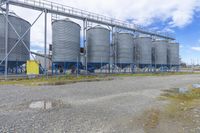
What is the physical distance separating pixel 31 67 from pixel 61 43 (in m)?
5.64

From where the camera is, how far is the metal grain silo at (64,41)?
23.5 meters

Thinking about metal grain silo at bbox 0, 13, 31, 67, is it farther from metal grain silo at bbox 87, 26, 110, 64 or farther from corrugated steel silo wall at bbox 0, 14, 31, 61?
metal grain silo at bbox 87, 26, 110, 64

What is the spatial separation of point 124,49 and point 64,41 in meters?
13.4

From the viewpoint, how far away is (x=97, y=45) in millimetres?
27875

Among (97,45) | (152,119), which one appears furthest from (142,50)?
(152,119)

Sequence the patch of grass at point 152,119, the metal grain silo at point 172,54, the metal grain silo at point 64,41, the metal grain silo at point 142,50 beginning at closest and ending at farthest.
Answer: the patch of grass at point 152,119 → the metal grain silo at point 64,41 → the metal grain silo at point 142,50 → the metal grain silo at point 172,54

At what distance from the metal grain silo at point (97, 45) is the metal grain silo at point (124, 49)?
4.62 m

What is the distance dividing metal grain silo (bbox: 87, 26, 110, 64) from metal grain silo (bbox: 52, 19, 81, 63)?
11.7 ft

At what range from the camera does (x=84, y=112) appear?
21.9 ft

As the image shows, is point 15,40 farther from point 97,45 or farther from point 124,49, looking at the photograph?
point 124,49

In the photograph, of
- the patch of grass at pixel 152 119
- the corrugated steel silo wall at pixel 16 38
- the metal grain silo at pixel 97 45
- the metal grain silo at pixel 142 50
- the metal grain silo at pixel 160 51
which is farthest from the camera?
the metal grain silo at pixel 160 51

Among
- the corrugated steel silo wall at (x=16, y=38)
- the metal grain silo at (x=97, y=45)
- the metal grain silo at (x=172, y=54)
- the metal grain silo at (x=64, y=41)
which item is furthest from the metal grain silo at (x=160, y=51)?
the corrugated steel silo wall at (x=16, y=38)

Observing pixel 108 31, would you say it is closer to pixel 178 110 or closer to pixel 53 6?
pixel 53 6

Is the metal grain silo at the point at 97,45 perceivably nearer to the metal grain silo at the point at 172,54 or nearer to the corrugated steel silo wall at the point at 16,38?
the corrugated steel silo wall at the point at 16,38
